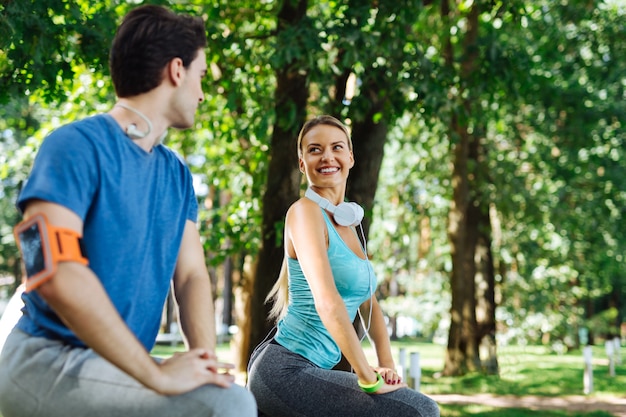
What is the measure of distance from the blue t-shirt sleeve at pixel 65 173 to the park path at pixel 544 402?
11635 mm

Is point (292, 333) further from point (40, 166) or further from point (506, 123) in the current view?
point (506, 123)

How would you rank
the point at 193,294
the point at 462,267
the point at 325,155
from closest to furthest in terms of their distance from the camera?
the point at 193,294
the point at 325,155
the point at 462,267

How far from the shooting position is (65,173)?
187 cm

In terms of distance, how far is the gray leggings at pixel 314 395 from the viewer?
9.69ft

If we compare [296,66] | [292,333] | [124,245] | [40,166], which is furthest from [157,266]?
[296,66]

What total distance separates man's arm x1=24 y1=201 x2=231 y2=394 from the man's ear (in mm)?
481

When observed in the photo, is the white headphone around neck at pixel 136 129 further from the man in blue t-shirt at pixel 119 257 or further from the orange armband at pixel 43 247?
the orange armband at pixel 43 247

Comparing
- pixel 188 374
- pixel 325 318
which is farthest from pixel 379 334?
pixel 188 374

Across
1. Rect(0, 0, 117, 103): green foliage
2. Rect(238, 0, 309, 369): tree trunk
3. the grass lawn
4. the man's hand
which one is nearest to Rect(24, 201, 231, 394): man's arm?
the man's hand

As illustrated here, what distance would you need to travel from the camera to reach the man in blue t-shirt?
5.99ft

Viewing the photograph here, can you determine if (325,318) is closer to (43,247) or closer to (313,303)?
(313,303)

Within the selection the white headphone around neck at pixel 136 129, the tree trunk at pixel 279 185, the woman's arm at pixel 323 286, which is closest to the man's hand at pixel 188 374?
the white headphone around neck at pixel 136 129

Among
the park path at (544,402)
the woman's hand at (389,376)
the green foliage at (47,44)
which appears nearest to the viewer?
the woman's hand at (389,376)

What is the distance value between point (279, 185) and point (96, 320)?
6.46 m
